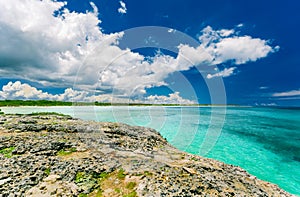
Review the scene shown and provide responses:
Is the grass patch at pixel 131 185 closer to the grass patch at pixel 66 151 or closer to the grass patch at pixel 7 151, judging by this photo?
the grass patch at pixel 66 151

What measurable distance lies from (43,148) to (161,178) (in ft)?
23.0

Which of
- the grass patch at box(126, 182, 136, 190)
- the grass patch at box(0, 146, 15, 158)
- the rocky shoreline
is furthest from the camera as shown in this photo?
the grass patch at box(0, 146, 15, 158)

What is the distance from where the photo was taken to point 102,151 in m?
10.4

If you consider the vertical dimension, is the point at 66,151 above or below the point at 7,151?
below

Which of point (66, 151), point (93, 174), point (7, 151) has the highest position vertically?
point (7, 151)

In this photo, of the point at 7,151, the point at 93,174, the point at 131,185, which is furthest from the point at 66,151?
the point at 131,185

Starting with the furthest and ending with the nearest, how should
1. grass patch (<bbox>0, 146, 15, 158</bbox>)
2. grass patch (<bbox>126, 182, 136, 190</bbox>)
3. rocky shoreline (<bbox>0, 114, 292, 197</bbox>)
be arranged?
grass patch (<bbox>0, 146, 15, 158</bbox>) → grass patch (<bbox>126, 182, 136, 190</bbox>) → rocky shoreline (<bbox>0, 114, 292, 197</bbox>)

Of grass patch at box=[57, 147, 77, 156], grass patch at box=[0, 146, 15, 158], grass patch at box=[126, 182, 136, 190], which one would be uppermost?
grass patch at box=[0, 146, 15, 158]

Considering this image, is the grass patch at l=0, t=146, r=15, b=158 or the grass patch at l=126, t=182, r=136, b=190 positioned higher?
the grass patch at l=0, t=146, r=15, b=158

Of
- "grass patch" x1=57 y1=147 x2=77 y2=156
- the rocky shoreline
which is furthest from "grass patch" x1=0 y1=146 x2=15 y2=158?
"grass patch" x1=57 y1=147 x2=77 y2=156

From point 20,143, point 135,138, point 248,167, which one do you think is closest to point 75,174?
point 20,143

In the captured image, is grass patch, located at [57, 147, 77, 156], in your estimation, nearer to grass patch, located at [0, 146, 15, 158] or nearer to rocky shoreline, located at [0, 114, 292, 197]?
rocky shoreline, located at [0, 114, 292, 197]

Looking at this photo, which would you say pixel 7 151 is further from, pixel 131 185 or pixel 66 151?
pixel 131 185

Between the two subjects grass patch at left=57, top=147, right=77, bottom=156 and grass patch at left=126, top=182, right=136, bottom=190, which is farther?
grass patch at left=57, top=147, right=77, bottom=156
